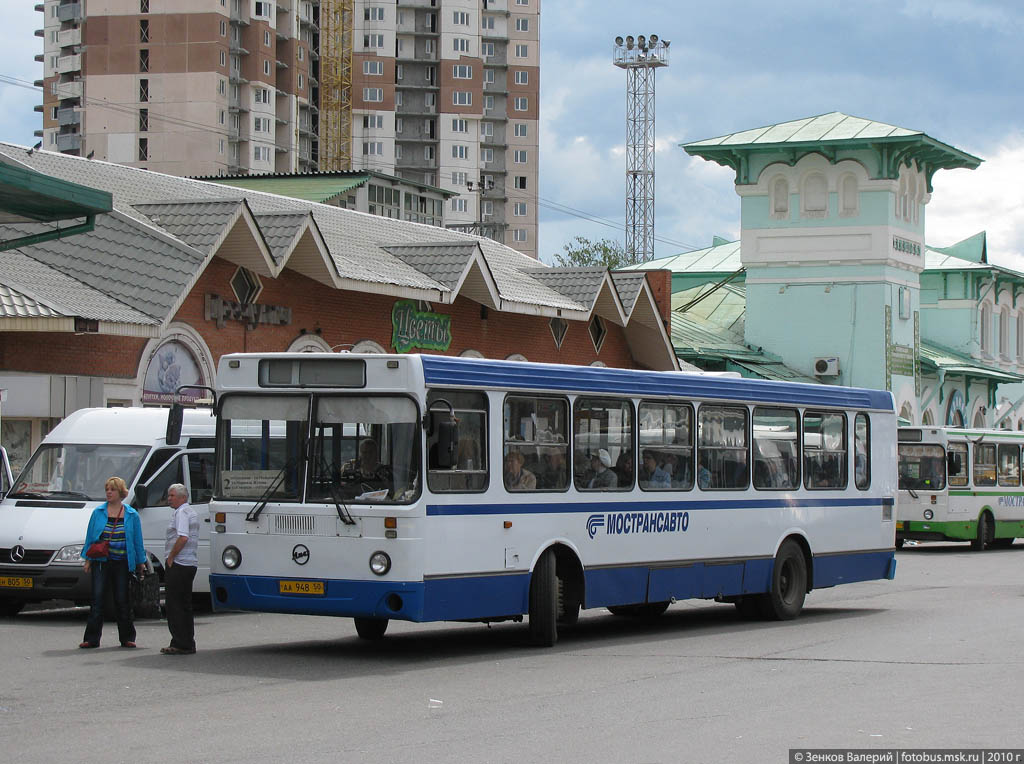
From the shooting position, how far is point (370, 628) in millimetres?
15219

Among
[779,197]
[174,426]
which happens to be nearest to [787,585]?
[174,426]

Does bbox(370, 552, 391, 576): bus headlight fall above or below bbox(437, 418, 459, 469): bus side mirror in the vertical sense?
below

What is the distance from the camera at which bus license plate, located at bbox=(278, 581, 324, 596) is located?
13.4 meters

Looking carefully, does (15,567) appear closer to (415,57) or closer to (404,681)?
(404,681)

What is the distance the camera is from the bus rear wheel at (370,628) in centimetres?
1515

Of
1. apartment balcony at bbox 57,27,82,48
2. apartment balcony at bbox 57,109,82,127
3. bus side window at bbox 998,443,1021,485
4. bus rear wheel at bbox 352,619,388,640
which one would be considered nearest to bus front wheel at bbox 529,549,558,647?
bus rear wheel at bbox 352,619,388,640

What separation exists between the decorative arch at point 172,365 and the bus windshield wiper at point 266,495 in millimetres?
13029

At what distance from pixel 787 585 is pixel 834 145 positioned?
132 feet

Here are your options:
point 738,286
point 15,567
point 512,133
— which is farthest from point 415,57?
point 15,567

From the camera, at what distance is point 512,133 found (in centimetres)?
14425

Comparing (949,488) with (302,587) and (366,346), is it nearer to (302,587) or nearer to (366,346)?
(366,346)

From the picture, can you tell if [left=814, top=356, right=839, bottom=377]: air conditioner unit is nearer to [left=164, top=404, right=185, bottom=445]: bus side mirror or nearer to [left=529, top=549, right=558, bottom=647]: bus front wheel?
[left=529, top=549, right=558, bottom=647]: bus front wheel

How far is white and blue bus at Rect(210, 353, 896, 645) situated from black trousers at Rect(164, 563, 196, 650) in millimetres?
268

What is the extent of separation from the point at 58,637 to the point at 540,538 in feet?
16.3
